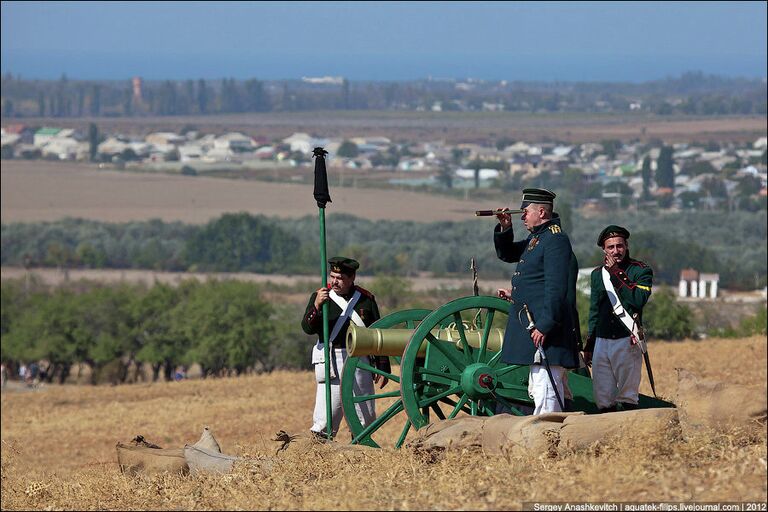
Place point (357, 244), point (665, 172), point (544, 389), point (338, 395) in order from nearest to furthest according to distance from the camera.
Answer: point (544, 389), point (338, 395), point (357, 244), point (665, 172)

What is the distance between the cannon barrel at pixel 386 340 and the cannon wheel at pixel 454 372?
2.6 inches

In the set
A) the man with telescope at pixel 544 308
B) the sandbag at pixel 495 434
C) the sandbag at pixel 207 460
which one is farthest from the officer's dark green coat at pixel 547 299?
the sandbag at pixel 207 460

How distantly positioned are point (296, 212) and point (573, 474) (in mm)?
155881

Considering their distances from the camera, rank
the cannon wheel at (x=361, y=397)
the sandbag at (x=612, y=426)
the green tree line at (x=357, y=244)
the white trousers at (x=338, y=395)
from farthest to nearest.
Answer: the green tree line at (x=357, y=244) < the white trousers at (x=338, y=395) < the cannon wheel at (x=361, y=397) < the sandbag at (x=612, y=426)

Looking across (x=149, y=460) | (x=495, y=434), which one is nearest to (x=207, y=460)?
(x=149, y=460)

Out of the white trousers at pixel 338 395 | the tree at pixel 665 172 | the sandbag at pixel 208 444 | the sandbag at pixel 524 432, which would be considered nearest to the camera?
the sandbag at pixel 524 432

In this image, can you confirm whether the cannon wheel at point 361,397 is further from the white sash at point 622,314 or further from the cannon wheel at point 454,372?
the white sash at point 622,314

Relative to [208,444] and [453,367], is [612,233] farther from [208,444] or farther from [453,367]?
[208,444]

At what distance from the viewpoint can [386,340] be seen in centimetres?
1161

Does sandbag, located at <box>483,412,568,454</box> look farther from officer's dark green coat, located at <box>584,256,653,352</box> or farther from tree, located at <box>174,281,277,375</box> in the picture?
tree, located at <box>174,281,277,375</box>

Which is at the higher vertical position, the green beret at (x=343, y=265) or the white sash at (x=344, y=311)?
the green beret at (x=343, y=265)

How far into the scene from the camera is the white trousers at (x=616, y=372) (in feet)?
38.0

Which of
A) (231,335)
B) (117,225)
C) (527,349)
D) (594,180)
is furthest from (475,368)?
(594,180)

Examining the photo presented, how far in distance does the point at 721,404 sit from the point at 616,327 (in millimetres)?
1470
